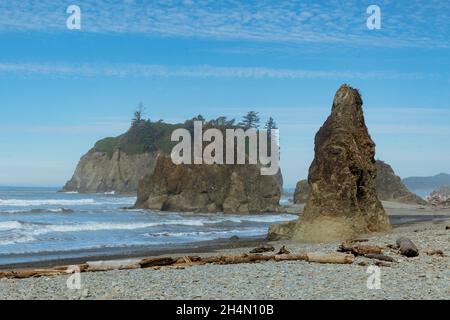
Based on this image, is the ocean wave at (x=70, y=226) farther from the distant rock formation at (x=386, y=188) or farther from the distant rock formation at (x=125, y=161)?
the distant rock formation at (x=125, y=161)

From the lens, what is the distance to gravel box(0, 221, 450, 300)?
10.9 meters

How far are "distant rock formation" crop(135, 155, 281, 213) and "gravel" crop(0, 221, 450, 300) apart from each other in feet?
174

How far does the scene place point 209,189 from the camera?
69.9m

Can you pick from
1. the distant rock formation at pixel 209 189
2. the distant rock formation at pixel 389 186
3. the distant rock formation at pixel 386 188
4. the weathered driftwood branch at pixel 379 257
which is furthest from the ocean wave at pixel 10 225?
the distant rock formation at pixel 389 186

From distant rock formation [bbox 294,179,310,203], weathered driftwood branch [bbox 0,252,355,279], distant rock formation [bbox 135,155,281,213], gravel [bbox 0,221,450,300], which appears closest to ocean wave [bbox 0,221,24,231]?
weathered driftwood branch [bbox 0,252,355,279]

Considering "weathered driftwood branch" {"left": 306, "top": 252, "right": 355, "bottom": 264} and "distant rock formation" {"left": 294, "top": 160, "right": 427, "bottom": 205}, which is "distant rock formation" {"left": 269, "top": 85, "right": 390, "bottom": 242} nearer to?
"weathered driftwood branch" {"left": 306, "top": 252, "right": 355, "bottom": 264}

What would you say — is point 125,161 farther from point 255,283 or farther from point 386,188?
point 255,283

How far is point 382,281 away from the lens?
12.3m

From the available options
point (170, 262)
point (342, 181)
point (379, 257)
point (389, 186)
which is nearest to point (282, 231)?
point (342, 181)

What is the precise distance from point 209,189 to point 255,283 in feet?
190

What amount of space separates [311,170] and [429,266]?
11.3m

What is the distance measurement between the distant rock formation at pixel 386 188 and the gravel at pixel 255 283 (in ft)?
233
